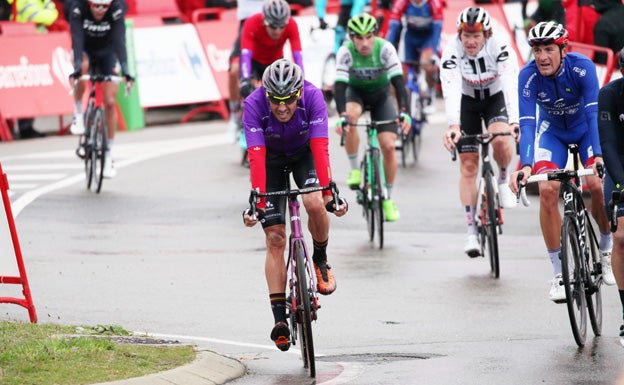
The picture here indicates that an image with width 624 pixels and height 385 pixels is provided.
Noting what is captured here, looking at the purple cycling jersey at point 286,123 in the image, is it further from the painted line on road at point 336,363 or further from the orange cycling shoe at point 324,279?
the painted line on road at point 336,363

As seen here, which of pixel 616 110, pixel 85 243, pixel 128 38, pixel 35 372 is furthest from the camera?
pixel 128 38

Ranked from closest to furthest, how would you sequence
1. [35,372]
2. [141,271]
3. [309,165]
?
[35,372], [309,165], [141,271]

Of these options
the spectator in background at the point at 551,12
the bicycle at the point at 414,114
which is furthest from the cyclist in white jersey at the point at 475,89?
the spectator in background at the point at 551,12

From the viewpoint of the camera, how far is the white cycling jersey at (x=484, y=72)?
1308 centimetres

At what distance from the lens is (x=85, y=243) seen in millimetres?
14469

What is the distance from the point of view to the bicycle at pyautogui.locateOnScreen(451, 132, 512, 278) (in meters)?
12.7

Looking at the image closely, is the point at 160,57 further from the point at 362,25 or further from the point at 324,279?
the point at 324,279

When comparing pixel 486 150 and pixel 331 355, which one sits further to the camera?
pixel 486 150

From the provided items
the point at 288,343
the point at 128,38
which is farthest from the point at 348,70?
the point at 128,38

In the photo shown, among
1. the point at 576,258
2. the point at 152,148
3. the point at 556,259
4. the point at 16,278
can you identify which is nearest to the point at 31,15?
the point at 152,148

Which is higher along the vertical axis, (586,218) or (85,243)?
(586,218)

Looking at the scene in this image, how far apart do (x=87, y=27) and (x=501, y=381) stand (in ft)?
32.3

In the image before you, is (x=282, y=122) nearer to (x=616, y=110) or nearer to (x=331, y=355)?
(x=331, y=355)

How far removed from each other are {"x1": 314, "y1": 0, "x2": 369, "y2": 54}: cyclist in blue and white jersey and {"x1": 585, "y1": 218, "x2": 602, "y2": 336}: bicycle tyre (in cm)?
1410
